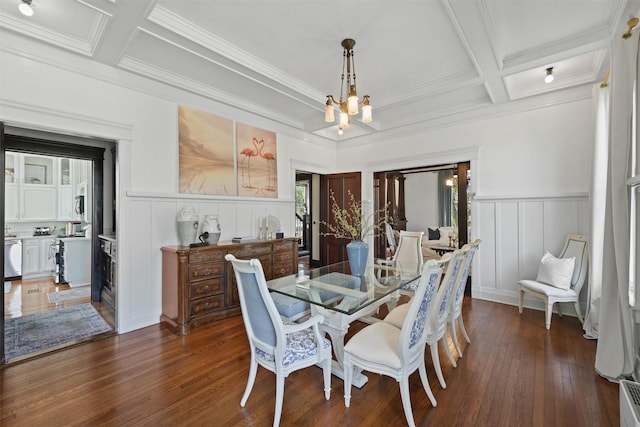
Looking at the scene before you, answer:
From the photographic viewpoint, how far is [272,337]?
1731mm

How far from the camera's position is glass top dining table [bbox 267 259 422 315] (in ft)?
6.70

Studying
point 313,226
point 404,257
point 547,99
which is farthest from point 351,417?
point 313,226

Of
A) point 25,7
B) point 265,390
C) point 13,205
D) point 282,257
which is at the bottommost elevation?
point 265,390

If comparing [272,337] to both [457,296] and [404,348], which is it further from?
[457,296]

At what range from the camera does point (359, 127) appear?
17.3ft

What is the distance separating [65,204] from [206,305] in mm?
5134

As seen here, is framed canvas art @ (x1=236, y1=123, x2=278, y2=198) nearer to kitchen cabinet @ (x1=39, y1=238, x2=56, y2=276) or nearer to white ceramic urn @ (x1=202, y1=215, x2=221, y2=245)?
white ceramic urn @ (x1=202, y1=215, x2=221, y2=245)

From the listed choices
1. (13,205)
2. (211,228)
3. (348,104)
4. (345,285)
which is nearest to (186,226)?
(211,228)

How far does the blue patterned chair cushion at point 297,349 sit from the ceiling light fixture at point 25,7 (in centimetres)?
310

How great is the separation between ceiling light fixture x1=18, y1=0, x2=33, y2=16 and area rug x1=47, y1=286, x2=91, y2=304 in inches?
147

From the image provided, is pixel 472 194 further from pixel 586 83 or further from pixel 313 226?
pixel 313 226

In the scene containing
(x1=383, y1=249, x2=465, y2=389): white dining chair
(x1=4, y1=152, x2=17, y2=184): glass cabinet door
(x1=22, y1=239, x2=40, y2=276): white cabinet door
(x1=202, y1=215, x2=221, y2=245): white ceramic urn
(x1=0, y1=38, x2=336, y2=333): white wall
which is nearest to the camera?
(x1=383, y1=249, x2=465, y2=389): white dining chair

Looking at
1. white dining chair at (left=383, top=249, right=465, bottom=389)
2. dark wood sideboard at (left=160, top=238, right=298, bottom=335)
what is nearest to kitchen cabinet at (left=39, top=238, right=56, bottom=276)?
dark wood sideboard at (left=160, top=238, right=298, bottom=335)

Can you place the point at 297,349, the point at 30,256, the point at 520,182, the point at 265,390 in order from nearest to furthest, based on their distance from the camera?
the point at 297,349
the point at 265,390
the point at 520,182
the point at 30,256
